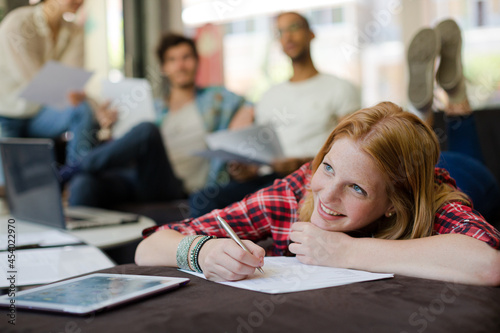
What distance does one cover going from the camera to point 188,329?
0.60m

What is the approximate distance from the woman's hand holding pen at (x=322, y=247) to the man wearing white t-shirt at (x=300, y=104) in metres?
1.67

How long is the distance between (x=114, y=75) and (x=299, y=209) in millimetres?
3157

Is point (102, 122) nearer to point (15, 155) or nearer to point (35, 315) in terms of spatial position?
point (15, 155)

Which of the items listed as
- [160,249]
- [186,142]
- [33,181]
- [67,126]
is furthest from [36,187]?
[67,126]

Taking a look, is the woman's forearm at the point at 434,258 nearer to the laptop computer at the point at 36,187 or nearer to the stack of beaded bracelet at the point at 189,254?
the stack of beaded bracelet at the point at 189,254

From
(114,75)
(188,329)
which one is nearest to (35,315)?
(188,329)

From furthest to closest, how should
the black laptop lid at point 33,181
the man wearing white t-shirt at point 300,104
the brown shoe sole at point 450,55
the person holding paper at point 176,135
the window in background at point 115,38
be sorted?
the window in background at point 115,38
the person holding paper at point 176,135
the man wearing white t-shirt at point 300,104
the brown shoe sole at point 450,55
the black laptop lid at point 33,181

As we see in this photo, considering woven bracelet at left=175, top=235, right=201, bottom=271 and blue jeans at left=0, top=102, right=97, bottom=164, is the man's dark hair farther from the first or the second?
woven bracelet at left=175, top=235, right=201, bottom=271

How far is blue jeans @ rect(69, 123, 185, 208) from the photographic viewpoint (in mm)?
2729

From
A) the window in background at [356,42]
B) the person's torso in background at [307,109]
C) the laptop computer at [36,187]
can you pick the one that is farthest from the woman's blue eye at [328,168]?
the window in background at [356,42]

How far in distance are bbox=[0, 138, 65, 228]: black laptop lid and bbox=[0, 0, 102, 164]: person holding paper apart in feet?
4.82

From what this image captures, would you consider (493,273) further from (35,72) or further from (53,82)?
(35,72)

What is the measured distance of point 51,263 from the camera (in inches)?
50.1

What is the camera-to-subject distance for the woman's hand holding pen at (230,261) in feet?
2.69
